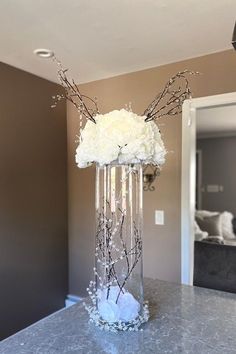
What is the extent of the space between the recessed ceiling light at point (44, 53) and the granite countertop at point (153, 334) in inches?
68.3

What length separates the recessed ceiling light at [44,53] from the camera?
7.39 feet

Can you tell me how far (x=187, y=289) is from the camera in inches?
63.8

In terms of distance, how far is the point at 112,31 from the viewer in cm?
199

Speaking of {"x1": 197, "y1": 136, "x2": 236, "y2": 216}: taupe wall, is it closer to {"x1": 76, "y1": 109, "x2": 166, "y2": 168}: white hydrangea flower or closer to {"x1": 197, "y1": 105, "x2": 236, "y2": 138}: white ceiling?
{"x1": 197, "y1": 105, "x2": 236, "y2": 138}: white ceiling

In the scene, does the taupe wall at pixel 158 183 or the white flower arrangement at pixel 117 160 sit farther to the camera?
the taupe wall at pixel 158 183

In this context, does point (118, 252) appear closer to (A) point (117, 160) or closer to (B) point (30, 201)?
(A) point (117, 160)

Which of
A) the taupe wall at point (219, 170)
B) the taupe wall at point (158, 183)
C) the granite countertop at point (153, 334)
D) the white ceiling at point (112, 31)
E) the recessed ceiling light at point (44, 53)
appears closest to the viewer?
the granite countertop at point (153, 334)

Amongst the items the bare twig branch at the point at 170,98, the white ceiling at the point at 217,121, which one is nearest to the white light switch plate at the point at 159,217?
A: the bare twig branch at the point at 170,98

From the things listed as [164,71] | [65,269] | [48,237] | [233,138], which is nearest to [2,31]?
[164,71]

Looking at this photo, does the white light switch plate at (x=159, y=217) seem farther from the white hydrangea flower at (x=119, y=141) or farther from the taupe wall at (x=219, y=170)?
the taupe wall at (x=219, y=170)

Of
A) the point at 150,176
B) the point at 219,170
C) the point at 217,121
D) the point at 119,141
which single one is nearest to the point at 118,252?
the point at 119,141

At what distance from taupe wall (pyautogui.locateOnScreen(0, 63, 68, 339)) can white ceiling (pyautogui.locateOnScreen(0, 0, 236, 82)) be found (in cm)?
33

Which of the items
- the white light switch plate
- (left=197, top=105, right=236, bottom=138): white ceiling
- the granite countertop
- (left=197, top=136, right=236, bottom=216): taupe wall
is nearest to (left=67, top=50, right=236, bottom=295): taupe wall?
the white light switch plate

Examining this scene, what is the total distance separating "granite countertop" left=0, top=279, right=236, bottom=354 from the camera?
106 cm
